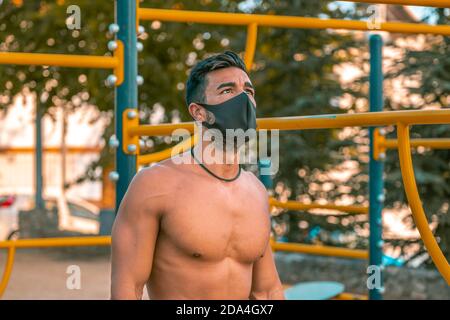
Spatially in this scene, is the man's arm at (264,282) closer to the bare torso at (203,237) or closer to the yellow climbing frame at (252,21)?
the bare torso at (203,237)

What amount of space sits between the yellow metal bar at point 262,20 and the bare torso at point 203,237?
1399 mm

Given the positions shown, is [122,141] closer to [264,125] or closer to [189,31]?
[264,125]

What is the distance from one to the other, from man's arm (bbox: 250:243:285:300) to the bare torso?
4cm

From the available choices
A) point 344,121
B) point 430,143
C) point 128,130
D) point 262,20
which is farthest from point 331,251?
point 344,121

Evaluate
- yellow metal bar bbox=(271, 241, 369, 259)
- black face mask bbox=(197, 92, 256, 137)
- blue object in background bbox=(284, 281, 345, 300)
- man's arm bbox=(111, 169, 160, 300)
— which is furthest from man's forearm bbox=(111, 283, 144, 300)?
blue object in background bbox=(284, 281, 345, 300)

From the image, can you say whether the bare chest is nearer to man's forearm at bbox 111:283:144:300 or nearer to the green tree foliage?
man's forearm at bbox 111:283:144:300

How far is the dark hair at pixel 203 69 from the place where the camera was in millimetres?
2135

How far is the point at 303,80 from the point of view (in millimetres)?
9891

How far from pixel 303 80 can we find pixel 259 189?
7.79 meters

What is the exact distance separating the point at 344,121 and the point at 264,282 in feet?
1.82

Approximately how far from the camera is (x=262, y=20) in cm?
378

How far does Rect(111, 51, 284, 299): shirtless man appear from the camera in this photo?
204cm
